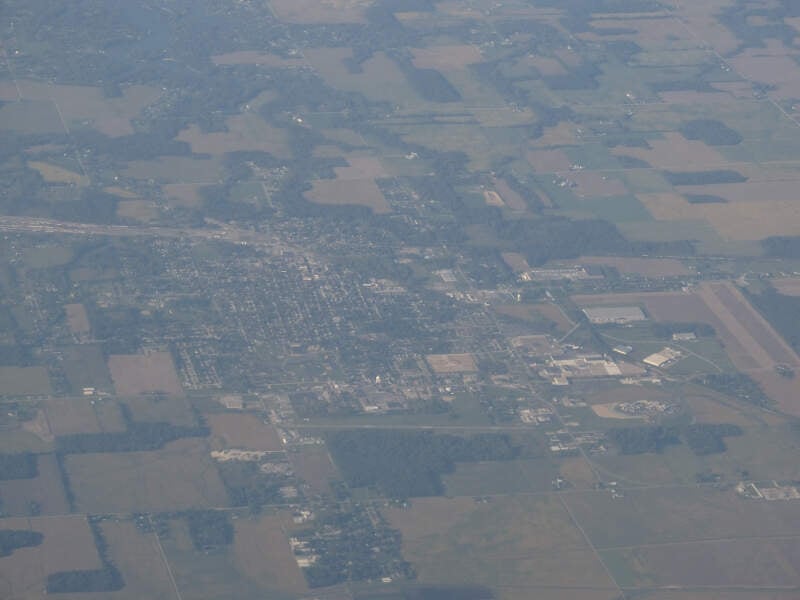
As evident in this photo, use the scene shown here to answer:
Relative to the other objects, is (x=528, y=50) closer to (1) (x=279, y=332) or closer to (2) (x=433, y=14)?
(2) (x=433, y=14)

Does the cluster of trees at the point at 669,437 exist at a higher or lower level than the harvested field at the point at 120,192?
higher

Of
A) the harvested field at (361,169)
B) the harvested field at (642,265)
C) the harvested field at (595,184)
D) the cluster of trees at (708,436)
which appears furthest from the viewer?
the harvested field at (595,184)

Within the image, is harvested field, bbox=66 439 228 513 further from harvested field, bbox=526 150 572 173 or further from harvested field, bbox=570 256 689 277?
harvested field, bbox=526 150 572 173

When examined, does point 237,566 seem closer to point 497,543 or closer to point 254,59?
point 497,543

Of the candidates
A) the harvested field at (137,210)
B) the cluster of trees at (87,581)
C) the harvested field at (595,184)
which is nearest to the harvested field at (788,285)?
the harvested field at (595,184)

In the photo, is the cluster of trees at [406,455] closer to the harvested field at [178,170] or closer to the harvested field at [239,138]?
the harvested field at [178,170]

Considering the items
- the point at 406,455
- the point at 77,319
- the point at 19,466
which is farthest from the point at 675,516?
the point at 77,319
